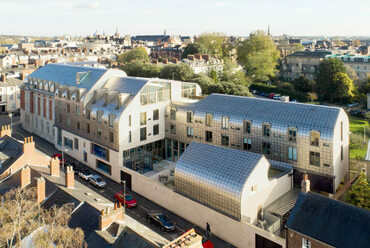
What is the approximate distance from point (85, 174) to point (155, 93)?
47.0ft

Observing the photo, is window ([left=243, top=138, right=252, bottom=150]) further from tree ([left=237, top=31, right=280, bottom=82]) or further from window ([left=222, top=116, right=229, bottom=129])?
tree ([left=237, top=31, right=280, bottom=82])

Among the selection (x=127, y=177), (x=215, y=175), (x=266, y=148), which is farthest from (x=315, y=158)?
(x=127, y=177)

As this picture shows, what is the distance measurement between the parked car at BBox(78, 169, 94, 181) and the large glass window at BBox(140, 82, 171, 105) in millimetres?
11631

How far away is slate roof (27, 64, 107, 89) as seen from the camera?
172 feet

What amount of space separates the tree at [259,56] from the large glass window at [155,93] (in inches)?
2152

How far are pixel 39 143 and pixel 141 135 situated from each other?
2371cm

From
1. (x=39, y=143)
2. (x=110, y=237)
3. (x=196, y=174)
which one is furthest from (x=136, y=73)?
(x=110, y=237)

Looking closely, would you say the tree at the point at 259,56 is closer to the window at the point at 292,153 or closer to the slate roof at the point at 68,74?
the slate roof at the point at 68,74

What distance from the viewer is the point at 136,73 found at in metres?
88.0

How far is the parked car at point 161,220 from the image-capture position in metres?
32.2

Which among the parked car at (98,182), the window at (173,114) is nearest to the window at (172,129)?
the window at (173,114)

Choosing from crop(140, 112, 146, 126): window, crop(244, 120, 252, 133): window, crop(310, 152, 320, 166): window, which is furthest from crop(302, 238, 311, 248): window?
crop(140, 112, 146, 126): window

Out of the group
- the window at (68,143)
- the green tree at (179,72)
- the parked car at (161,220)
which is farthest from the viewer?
the green tree at (179,72)

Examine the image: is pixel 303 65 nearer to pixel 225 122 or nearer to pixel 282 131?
pixel 225 122
